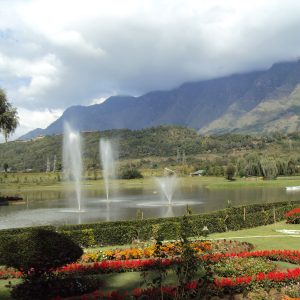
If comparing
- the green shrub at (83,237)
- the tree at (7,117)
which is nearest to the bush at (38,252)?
the green shrub at (83,237)

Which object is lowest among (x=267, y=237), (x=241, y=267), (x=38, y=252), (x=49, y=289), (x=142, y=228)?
(x=267, y=237)

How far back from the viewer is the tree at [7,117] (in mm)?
55312

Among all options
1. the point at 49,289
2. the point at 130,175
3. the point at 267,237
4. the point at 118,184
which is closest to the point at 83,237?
the point at 267,237

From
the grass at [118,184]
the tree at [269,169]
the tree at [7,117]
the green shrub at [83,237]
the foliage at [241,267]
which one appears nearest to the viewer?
the foliage at [241,267]

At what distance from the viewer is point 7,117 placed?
2174 inches

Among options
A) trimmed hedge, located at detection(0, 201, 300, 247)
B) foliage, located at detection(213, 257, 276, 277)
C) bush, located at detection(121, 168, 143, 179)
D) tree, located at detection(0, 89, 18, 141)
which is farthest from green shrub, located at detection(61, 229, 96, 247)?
bush, located at detection(121, 168, 143, 179)

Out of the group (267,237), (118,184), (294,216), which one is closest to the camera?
(267,237)

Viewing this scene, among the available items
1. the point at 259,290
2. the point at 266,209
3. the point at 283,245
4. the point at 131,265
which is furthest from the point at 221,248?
the point at 266,209

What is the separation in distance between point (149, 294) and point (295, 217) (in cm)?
2447

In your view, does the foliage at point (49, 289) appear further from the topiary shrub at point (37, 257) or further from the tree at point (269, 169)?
the tree at point (269, 169)

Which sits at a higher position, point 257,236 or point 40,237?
point 40,237

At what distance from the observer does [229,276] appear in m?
14.3

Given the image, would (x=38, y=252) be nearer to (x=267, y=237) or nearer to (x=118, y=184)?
(x=267, y=237)

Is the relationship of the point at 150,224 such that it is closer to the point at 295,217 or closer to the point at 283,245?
the point at 283,245
